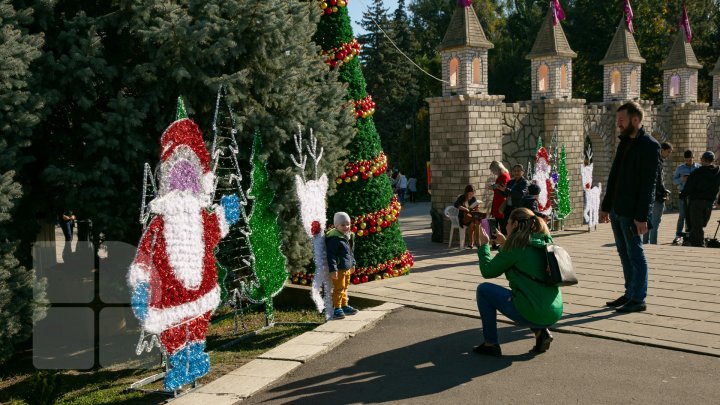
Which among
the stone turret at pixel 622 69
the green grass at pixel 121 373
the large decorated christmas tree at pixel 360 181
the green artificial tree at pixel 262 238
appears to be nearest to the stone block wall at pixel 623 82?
the stone turret at pixel 622 69

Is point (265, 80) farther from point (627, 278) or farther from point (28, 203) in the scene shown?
point (627, 278)

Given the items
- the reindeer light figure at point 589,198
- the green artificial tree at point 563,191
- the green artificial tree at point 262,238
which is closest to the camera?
the green artificial tree at point 262,238

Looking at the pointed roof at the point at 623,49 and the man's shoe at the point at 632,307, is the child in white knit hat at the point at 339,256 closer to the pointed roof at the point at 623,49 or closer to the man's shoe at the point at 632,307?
the man's shoe at the point at 632,307

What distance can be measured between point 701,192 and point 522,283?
8.49 meters

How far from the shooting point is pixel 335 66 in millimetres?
9891

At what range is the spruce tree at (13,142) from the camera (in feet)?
20.0

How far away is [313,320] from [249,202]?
1.67 meters

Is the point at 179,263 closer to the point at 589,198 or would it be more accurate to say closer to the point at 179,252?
the point at 179,252

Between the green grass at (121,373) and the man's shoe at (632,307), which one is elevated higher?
the man's shoe at (632,307)

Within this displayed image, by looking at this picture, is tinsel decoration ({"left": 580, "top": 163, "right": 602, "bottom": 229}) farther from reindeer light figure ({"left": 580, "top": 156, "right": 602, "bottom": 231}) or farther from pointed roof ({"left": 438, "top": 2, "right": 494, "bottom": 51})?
pointed roof ({"left": 438, "top": 2, "right": 494, "bottom": 51})

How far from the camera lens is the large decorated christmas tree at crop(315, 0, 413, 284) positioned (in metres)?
9.88

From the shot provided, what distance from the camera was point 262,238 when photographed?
774cm

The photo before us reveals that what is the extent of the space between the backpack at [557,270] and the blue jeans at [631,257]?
71.2 inches

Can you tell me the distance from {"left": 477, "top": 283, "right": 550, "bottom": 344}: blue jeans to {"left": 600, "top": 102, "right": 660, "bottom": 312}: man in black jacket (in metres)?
1.89
